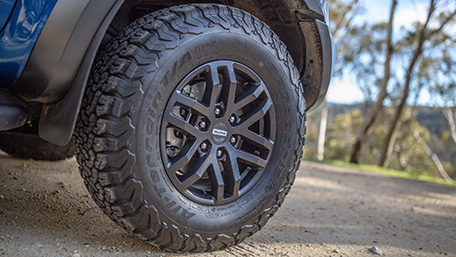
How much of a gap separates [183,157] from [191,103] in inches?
9.8

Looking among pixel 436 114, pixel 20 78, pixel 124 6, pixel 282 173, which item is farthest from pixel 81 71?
pixel 436 114

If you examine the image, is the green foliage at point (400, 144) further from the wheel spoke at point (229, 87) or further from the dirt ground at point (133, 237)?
the wheel spoke at point (229, 87)

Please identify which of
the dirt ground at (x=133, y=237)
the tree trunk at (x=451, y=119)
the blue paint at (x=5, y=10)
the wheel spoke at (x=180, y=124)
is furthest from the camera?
the tree trunk at (x=451, y=119)

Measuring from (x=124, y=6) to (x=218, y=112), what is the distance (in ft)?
2.39

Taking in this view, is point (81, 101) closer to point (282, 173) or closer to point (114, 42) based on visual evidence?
point (114, 42)

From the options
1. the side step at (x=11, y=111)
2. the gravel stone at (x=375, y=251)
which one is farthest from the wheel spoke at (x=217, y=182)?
the gravel stone at (x=375, y=251)

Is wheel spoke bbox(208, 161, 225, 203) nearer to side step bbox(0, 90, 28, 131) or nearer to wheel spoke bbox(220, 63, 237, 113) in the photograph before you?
wheel spoke bbox(220, 63, 237, 113)

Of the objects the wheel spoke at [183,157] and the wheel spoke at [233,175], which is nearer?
the wheel spoke at [183,157]

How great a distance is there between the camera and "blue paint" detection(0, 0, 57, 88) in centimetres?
144

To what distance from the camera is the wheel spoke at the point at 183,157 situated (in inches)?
66.8

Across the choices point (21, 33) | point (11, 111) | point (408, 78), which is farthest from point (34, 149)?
point (408, 78)

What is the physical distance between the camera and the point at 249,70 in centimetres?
195

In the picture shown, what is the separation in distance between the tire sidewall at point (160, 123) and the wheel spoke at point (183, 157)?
5cm

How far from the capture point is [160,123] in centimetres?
166
